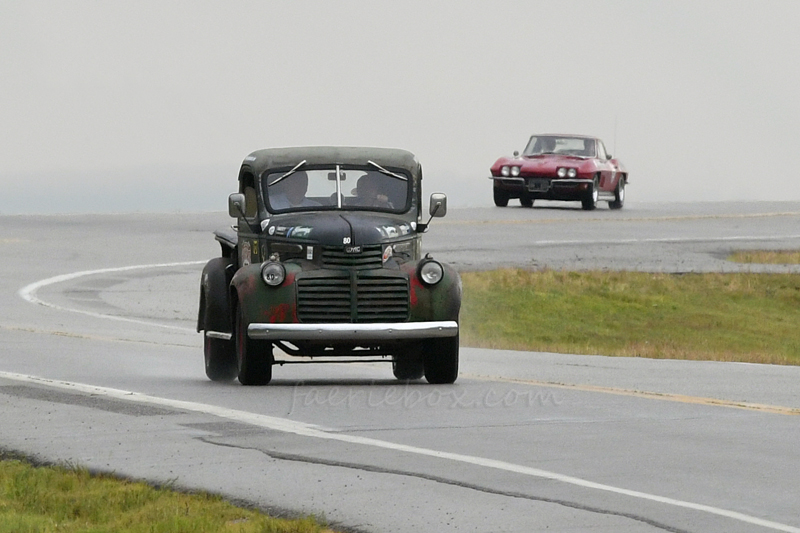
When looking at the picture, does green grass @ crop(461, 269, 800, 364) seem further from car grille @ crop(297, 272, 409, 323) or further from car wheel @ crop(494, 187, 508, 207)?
car grille @ crop(297, 272, 409, 323)

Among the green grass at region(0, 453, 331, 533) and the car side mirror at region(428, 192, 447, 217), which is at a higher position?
the car side mirror at region(428, 192, 447, 217)

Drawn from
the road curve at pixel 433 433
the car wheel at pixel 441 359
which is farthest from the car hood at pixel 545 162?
the car wheel at pixel 441 359

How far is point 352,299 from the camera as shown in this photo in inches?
535

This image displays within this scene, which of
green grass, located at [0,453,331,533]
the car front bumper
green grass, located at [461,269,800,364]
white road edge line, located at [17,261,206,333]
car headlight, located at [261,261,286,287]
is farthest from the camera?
green grass, located at [461,269,800,364]

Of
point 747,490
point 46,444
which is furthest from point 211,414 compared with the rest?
point 747,490

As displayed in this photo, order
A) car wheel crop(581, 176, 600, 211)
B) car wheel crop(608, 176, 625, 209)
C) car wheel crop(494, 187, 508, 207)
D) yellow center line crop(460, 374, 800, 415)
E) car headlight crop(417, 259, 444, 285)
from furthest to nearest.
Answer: car wheel crop(608, 176, 625, 209) → car wheel crop(494, 187, 508, 207) → car wheel crop(581, 176, 600, 211) → car headlight crop(417, 259, 444, 285) → yellow center line crop(460, 374, 800, 415)

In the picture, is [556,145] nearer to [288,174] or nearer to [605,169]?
[605,169]

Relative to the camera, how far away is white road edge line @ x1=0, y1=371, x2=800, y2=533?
8.25 metres

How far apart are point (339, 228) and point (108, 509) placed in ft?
18.7


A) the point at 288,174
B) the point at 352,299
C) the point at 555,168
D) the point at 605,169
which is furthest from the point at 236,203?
the point at 605,169

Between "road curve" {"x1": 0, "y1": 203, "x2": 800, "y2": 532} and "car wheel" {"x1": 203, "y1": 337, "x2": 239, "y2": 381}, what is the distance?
0.56ft

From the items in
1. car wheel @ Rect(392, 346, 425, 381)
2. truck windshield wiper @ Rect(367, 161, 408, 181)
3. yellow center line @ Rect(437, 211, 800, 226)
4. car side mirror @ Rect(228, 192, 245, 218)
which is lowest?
yellow center line @ Rect(437, 211, 800, 226)

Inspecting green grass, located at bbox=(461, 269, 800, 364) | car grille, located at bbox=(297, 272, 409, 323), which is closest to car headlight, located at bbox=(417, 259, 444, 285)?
car grille, located at bbox=(297, 272, 409, 323)

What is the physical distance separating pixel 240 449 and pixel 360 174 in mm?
4960
